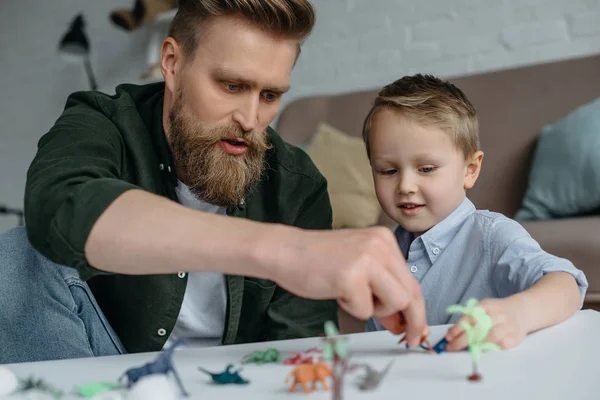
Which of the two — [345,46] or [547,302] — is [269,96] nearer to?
[547,302]

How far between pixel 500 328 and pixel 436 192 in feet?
1.71

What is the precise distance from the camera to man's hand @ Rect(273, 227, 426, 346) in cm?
63

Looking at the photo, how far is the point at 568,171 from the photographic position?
209 cm

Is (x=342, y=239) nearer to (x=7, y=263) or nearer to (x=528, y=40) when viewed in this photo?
(x=7, y=263)

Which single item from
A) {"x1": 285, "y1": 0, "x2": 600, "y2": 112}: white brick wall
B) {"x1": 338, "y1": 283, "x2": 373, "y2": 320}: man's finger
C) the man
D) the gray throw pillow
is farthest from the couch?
{"x1": 338, "y1": 283, "x2": 373, "y2": 320}: man's finger

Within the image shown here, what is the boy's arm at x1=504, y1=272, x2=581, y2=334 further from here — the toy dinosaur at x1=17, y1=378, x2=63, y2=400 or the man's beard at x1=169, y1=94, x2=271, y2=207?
the man's beard at x1=169, y1=94, x2=271, y2=207

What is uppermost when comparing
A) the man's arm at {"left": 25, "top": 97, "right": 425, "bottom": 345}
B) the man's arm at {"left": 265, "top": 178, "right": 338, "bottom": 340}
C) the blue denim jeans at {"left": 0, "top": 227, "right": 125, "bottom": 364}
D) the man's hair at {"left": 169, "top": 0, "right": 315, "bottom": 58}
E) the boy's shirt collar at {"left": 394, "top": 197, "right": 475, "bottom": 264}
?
the man's hair at {"left": 169, "top": 0, "right": 315, "bottom": 58}

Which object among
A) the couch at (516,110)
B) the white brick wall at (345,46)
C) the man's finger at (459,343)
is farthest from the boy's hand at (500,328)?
the white brick wall at (345,46)

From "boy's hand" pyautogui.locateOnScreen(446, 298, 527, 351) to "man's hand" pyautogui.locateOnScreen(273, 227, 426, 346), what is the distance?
0.09 m

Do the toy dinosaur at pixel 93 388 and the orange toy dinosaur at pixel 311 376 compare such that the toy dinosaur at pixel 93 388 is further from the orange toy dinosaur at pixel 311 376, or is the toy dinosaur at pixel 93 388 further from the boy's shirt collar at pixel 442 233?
the boy's shirt collar at pixel 442 233

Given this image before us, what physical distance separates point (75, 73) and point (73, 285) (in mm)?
3942

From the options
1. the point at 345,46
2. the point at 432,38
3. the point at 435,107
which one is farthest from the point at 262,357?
the point at 345,46

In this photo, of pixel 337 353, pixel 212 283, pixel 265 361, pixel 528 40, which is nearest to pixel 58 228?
pixel 265 361

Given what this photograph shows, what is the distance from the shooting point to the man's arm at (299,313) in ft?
4.71
